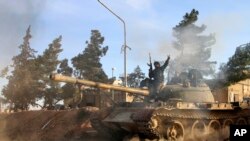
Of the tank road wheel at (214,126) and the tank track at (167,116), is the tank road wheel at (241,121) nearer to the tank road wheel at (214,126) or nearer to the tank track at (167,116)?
the tank track at (167,116)

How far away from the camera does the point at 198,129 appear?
17.3 metres

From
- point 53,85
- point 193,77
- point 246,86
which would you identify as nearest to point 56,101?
point 53,85

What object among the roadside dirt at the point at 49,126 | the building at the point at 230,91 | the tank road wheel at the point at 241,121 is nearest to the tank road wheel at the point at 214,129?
the tank road wheel at the point at 241,121

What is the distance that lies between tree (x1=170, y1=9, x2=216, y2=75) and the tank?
798 inches

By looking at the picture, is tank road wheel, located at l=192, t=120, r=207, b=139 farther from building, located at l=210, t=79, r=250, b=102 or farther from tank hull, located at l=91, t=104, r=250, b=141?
building, located at l=210, t=79, r=250, b=102

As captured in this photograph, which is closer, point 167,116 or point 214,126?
point 167,116

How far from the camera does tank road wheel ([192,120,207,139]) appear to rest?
17.0 meters

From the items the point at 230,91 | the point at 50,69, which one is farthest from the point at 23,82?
the point at 230,91

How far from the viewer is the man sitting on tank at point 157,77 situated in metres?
18.0

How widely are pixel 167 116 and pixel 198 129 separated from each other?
2.35 metres

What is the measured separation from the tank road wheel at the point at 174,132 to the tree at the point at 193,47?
2243 centimetres

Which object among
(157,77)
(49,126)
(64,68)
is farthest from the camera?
(64,68)

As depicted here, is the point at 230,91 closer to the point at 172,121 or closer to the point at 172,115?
the point at 172,121

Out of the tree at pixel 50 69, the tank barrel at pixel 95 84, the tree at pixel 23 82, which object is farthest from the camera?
the tree at pixel 50 69
